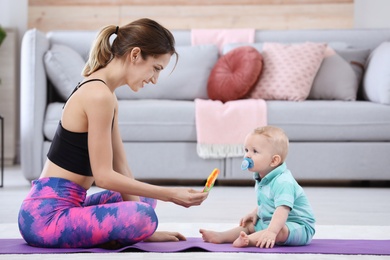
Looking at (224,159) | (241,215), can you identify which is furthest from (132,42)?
(224,159)

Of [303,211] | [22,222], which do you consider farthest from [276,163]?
[22,222]

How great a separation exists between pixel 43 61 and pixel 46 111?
28 centimetres

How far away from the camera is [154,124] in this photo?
3.70 metres

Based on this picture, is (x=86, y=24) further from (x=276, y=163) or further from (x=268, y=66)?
(x=276, y=163)

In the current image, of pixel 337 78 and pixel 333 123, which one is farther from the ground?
pixel 337 78

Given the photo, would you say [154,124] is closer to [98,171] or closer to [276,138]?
[276,138]

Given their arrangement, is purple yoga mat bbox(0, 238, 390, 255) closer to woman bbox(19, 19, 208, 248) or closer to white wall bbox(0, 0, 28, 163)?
woman bbox(19, 19, 208, 248)

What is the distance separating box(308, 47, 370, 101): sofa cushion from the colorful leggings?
2.36 m

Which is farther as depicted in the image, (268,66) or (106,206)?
(268,66)

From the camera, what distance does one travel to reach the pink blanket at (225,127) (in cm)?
369

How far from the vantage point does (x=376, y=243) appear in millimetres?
2074

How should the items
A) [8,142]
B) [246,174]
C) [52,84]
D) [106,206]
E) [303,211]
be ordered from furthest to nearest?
[8,142] < [52,84] < [246,174] < [303,211] < [106,206]

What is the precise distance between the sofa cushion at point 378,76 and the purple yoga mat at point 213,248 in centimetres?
186

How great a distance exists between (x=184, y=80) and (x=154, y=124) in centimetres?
57
